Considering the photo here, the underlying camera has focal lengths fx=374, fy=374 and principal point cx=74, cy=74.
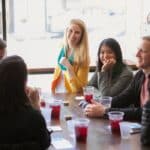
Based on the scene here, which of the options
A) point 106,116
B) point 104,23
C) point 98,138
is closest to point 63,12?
point 104,23

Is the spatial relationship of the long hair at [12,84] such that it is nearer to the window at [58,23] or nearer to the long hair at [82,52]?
the long hair at [82,52]

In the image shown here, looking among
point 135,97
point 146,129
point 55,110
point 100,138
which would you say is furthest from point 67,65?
point 146,129

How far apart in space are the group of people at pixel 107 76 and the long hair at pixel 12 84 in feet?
2.31

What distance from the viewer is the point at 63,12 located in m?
4.67

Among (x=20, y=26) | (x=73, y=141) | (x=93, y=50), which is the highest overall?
(x=20, y=26)

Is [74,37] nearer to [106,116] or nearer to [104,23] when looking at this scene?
[104,23]

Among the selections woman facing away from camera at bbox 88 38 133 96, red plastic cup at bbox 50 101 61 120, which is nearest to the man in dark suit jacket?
red plastic cup at bbox 50 101 61 120

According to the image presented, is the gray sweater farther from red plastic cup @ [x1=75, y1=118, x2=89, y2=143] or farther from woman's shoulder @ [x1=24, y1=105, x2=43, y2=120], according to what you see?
woman's shoulder @ [x1=24, y1=105, x2=43, y2=120]

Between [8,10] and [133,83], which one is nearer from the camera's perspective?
[133,83]

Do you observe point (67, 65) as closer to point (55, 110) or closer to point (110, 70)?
point (110, 70)

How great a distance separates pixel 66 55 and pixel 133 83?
115 cm

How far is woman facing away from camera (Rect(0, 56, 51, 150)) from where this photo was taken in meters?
1.83

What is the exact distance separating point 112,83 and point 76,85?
47 cm

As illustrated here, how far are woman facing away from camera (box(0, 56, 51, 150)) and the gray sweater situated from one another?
1.37 m
